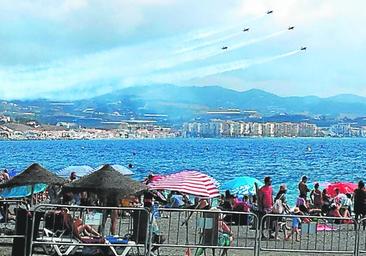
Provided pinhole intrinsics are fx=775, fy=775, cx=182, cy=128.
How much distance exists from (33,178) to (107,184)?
10.4ft

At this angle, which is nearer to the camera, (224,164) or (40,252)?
(40,252)

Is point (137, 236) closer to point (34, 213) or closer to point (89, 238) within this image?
point (89, 238)

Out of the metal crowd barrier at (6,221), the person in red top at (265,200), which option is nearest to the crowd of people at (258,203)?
the person in red top at (265,200)

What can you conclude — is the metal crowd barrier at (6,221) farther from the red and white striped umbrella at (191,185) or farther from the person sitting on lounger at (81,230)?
the red and white striped umbrella at (191,185)

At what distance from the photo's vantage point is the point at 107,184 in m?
16.7

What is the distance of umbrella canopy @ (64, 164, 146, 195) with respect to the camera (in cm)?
1669

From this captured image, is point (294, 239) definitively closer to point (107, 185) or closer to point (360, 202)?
point (360, 202)

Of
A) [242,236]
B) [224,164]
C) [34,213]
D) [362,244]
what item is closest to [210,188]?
[242,236]

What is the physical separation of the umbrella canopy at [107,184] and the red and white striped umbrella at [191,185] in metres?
3.39

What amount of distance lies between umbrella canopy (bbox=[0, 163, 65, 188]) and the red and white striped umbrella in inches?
105

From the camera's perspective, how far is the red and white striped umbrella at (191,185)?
20766 millimetres

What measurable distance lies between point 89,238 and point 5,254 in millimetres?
2094

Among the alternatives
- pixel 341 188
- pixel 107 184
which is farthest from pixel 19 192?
pixel 341 188

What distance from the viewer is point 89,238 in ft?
50.9
